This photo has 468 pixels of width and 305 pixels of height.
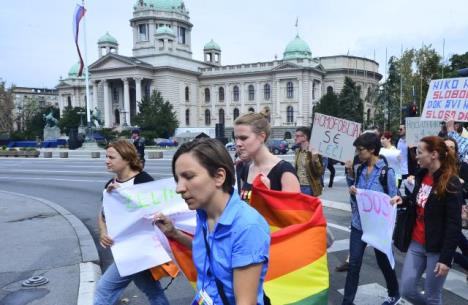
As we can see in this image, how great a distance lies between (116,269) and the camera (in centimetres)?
347

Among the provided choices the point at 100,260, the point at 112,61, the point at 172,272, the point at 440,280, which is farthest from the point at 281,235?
the point at 112,61

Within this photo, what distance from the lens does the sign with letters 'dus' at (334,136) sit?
21.0 feet

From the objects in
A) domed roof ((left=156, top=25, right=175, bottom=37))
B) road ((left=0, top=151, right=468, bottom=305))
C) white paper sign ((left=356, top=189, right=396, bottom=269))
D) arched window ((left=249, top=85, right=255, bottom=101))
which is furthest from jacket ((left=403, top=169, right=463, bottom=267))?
arched window ((left=249, top=85, right=255, bottom=101))

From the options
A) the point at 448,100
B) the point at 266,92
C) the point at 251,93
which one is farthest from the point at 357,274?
the point at 251,93

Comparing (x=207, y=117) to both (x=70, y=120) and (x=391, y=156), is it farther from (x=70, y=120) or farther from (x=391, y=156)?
(x=391, y=156)

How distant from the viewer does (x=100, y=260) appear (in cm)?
621

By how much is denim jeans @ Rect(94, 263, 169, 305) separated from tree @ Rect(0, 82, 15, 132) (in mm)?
76063

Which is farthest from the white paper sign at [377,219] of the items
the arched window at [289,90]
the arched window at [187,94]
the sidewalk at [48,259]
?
the arched window at [187,94]

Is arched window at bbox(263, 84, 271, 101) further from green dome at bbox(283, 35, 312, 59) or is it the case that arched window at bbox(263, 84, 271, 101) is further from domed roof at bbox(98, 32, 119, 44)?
domed roof at bbox(98, 32, 119, 44)

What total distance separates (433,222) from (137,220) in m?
2.29

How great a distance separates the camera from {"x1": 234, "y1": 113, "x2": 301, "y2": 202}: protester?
10.6 ft

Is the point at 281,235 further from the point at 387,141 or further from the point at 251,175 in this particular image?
the point at 387,141

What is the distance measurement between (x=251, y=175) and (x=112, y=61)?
281 feet

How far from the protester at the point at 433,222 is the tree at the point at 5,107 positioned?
77.1 metres
